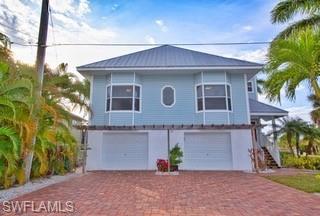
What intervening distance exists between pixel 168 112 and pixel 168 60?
3800 mm

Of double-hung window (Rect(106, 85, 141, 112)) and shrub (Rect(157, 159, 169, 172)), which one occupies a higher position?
double-hung window (Rect(106, 85, 141, 112))

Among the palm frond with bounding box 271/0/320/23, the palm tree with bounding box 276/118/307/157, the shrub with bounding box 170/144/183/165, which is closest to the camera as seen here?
the palm frond with bounding box 271/0/320/23

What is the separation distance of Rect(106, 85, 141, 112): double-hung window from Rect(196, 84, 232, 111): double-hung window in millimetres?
4227

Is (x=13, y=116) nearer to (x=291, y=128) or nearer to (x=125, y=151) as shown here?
(x=125, y=151)

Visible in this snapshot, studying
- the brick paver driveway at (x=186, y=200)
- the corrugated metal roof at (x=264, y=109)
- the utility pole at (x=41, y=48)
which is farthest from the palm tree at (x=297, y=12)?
the utility pole at (x=41, y=48)


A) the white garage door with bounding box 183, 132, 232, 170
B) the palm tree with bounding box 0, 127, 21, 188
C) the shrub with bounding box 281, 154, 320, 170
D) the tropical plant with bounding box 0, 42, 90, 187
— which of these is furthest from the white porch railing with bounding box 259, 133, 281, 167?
the palm tree with bounding box 0, 127, 21, 188

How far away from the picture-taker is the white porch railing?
17312mm

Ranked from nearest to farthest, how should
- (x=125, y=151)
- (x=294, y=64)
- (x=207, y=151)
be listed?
(x=294, y=64) < (x=207, y=151) < (x=125, y=151)

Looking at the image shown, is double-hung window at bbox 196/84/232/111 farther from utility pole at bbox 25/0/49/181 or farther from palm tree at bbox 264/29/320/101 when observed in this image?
utility pole at bbox 25/0/49/181

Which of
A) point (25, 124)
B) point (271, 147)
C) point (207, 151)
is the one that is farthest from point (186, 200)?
point (271, 147)

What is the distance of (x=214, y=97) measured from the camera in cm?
1612

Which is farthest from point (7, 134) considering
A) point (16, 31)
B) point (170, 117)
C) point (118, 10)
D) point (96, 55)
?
point (96, 55)

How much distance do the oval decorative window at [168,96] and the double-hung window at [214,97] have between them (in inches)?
70.6

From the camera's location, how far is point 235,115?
16266 mm
